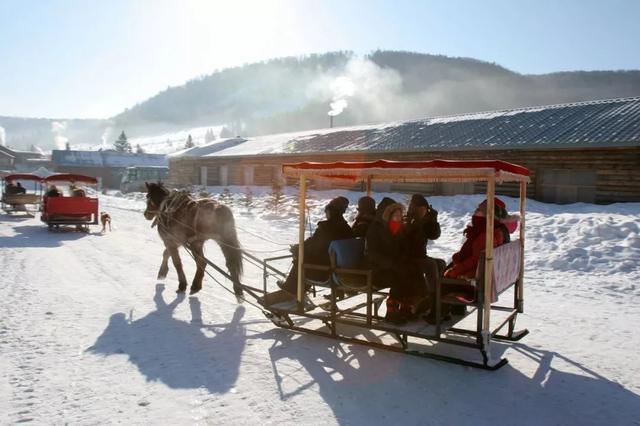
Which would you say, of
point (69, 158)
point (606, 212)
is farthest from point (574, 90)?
point (606, 212)

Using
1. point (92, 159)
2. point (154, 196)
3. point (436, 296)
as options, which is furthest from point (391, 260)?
point (92, 159)

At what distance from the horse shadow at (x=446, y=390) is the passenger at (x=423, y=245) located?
80 cm

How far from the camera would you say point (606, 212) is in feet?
47.5

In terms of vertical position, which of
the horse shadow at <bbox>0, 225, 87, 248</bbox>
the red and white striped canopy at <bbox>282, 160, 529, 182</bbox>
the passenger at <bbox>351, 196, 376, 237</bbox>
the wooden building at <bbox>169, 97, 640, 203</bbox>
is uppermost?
the wooden building at <bbox>169, 97, 640, 203</bbox>

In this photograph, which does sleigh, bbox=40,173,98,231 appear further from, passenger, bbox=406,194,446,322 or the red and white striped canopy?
passenger, bbox=406,194,446,322

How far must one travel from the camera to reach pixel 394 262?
18.3ft

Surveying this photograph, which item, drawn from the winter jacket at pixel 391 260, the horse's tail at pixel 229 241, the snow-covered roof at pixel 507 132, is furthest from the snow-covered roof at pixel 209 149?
the winter jacket at pixel 391 260

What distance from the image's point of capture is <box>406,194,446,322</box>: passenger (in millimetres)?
5312

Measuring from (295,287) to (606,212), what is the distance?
1219 cm

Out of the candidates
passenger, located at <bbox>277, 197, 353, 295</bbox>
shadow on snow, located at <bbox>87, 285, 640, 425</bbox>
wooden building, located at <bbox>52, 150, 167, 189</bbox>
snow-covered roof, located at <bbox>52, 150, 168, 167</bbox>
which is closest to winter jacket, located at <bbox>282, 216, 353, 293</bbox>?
passenger, located at <bbox>277, 197, 353, 295</bbox>

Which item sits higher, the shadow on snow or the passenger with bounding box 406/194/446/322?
the passenger with bounding box 406/194/446/322

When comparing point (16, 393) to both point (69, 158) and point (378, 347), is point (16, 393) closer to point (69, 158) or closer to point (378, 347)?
point (378, 347)

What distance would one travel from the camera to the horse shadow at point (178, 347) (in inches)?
188

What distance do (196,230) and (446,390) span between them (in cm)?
558
